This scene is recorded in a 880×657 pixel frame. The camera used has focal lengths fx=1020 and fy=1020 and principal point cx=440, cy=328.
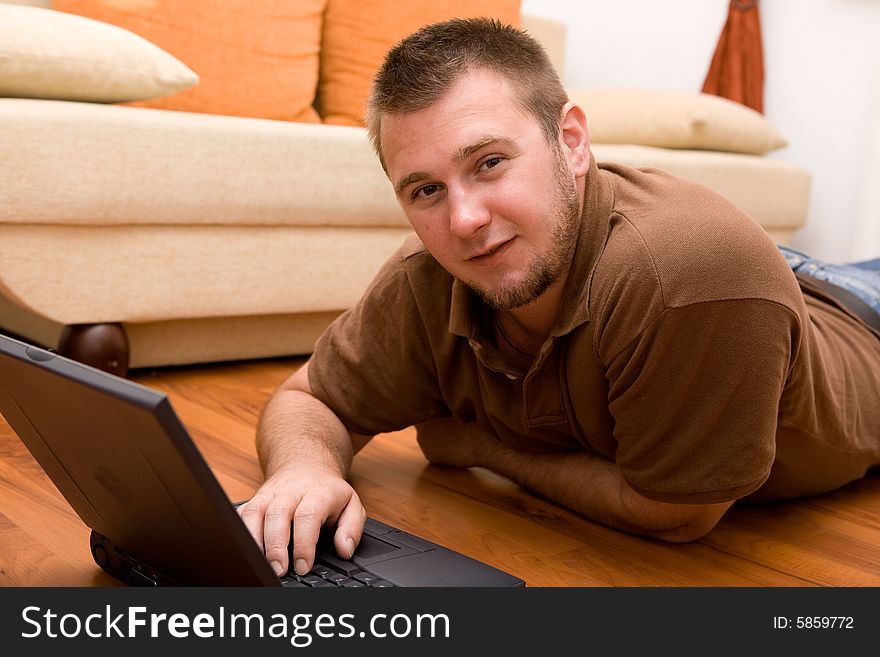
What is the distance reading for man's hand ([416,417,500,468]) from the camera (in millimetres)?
1281

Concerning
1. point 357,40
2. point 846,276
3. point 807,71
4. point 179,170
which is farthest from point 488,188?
point 807,71

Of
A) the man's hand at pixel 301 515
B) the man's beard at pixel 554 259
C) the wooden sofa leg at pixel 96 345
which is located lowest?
the wooden sofa leg at pixel 96 345

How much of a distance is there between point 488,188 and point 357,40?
1547 millimetres

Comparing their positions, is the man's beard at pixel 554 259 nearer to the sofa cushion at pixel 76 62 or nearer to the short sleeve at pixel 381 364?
the short sleeve at pixel 381 364

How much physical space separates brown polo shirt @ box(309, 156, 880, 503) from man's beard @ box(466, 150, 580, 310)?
0.06ft

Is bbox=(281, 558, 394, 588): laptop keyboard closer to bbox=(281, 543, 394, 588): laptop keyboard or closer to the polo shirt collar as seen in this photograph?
bbox=(281, 543, 394, 588): laptop keyboard

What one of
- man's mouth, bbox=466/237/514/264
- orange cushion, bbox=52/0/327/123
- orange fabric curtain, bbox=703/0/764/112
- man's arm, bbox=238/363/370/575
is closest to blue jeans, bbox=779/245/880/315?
man's mouth, bbox=466/237/514/264

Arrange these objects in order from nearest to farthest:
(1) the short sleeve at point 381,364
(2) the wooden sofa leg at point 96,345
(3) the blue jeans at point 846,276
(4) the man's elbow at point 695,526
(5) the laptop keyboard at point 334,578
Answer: (5) the laptop keyboard at point 334,578
(4) the man's elbow at point 695,526
(1) the short sleeve at point 381,364
(3) the blue jeans at point 846,276
(2) the wooden sofa leg at point 96,345

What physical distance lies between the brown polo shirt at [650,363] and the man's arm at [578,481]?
0.08 ft

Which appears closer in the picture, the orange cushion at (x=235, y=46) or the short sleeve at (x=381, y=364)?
the short sleeve at (x=381, y=364)

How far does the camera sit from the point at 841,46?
285 centimetres

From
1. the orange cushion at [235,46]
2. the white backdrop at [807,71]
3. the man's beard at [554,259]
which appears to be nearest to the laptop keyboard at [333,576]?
the man's beard at [554,259]

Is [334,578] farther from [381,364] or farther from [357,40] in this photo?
[357,40]

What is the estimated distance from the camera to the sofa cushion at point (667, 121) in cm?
247
